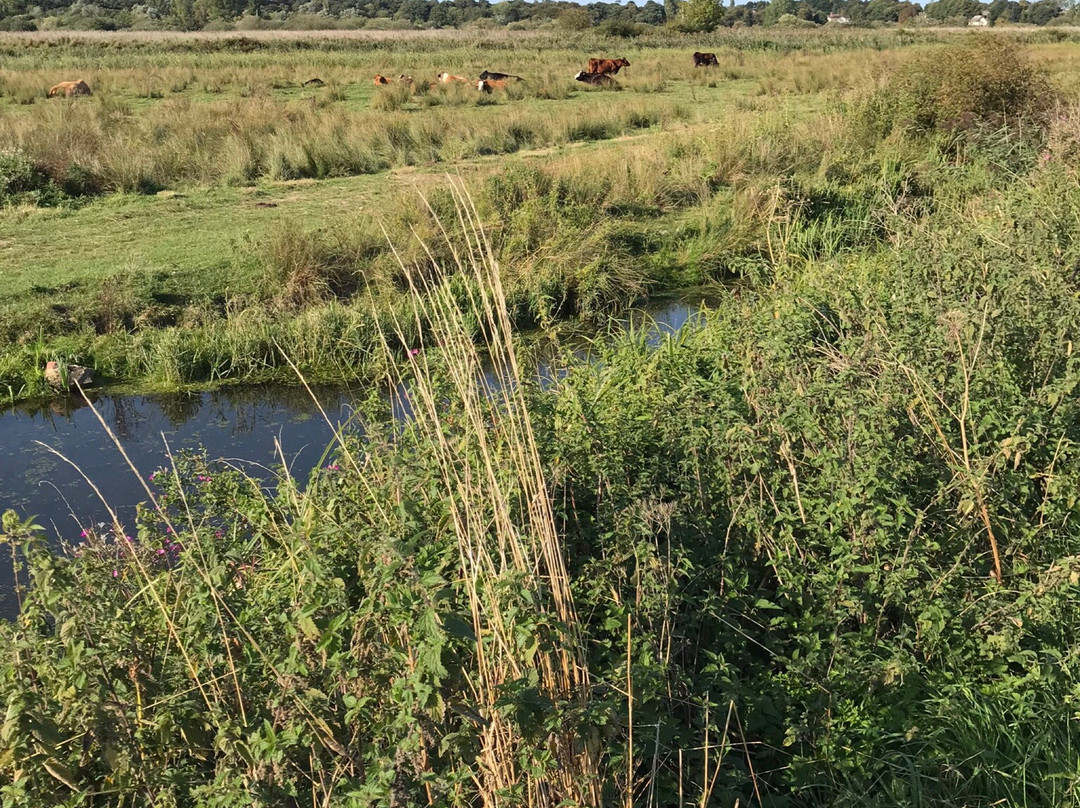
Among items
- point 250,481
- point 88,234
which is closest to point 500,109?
point 88,234

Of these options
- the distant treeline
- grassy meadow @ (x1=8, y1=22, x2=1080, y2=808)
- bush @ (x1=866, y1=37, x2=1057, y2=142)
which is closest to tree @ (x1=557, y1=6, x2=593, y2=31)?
the distant treeline

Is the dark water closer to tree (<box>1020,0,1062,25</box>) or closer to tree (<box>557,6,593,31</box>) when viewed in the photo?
tree (<box>557,6,593,31</box>)

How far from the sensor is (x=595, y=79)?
21.3m

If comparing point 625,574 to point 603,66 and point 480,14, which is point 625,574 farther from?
point 480,14

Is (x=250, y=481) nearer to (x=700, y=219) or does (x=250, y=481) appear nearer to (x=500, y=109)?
(x=700, y=219)

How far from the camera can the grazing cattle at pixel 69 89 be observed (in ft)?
60.6

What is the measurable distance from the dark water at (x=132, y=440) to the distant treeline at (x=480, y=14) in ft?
136

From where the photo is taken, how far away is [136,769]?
2145 mm

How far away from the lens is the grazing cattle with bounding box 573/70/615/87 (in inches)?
827

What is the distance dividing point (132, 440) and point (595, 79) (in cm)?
1732

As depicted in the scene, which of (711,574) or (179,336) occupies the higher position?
(711,574)

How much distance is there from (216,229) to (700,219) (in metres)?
5.12

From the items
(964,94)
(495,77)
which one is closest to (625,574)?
(964,94)

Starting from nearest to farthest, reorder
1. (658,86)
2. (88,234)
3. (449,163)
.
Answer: (88,234), (449,163), (658,86)
